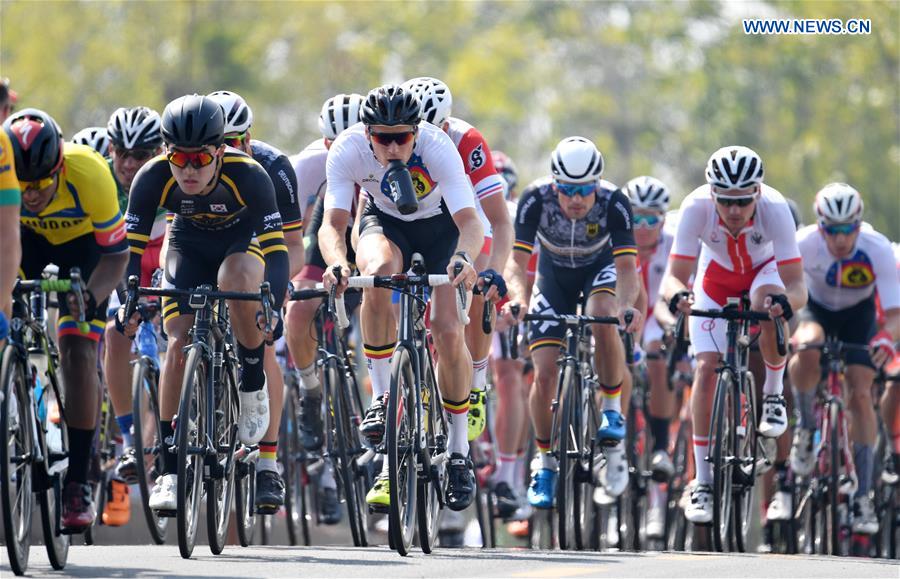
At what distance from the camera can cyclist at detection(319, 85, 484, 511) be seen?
10.4 m

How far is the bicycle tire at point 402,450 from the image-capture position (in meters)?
9.62

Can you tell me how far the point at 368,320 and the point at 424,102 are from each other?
186 centimetres

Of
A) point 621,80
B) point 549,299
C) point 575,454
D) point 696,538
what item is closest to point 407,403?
point 575,454

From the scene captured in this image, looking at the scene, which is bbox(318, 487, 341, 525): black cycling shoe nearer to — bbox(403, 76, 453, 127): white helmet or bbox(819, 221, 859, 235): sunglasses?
bbox(403, 76, 453, 127): white helmet

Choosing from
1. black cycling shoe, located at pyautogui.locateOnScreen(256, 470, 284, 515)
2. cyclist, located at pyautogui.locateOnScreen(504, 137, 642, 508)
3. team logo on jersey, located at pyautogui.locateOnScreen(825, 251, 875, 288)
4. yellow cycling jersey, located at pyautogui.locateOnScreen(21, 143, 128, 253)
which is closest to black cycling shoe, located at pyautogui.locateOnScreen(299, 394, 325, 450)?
cyclist, located at pyautogui.locateOnScreen(504, 137, 642, 508)

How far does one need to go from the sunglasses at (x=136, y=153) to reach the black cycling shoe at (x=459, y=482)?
9.19 ft

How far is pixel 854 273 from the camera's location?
14.6 metres

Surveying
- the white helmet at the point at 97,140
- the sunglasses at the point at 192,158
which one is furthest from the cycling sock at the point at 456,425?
the white helmet at the point at 97,140

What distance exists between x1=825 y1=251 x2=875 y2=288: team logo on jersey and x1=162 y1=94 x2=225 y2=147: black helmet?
6143 mm

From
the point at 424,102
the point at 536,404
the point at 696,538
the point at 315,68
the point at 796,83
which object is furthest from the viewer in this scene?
the point at 315,68

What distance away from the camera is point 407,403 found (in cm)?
998

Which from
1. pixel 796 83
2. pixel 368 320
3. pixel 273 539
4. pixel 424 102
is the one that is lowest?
pixel 273 539

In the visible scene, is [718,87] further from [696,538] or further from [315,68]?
[696,538]

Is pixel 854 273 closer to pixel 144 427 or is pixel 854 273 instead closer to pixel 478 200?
pixel 478 200
